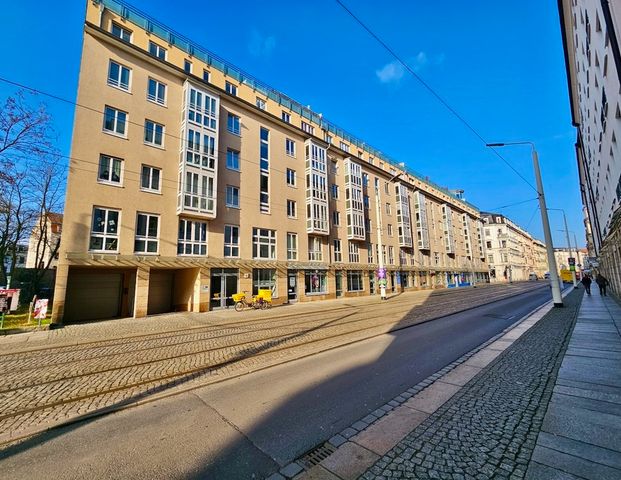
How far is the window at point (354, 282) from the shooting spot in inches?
1259

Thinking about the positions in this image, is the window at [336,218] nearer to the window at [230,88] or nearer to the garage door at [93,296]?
the window at [230,88]

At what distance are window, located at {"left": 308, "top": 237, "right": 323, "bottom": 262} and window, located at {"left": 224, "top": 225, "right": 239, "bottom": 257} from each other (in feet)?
26.5

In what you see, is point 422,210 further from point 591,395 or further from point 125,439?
point 125,439

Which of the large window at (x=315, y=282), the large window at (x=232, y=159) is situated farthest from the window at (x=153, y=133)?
the large window at (x=315, y=282)

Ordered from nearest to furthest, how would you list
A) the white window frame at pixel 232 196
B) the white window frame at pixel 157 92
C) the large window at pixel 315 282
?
the white window frame at pixel 157 92
the white window frame at pixel 232 196
the large window at pixel 315 282

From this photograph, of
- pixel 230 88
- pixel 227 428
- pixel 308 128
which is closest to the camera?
pixel 227 428

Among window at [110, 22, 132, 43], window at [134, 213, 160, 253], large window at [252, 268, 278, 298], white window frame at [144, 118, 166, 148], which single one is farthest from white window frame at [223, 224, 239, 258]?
window at [110, 22, 132, 43]

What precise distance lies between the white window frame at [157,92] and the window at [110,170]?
5303 mm

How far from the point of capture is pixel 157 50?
70.0ft

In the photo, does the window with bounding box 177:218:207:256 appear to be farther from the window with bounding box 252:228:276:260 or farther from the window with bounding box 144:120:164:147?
the window with bounding box 144:120:164:147

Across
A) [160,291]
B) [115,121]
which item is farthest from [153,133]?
[160,291]

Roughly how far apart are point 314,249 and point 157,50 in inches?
810

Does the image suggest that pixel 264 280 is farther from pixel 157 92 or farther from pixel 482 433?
pixel 482 433

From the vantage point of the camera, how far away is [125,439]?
382 centimetres
